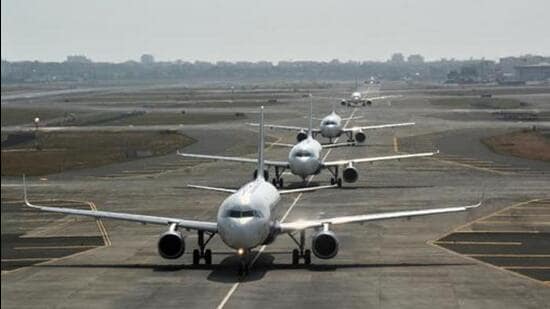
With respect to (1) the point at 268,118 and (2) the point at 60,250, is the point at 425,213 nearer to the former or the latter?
(2) the point at 60,250

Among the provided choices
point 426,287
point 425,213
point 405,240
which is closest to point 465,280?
point 426,287

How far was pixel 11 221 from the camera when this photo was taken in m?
56.6

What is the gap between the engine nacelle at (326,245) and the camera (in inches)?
1469

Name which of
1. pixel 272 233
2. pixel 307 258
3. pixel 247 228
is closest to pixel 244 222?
pixel 247 228

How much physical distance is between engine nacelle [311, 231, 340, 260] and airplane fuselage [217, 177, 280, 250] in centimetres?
256

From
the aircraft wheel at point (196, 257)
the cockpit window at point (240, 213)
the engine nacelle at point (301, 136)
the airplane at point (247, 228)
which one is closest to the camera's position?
the airplane at point (247, 228)

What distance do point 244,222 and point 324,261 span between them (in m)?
7.23

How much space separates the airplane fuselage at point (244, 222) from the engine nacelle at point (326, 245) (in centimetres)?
256

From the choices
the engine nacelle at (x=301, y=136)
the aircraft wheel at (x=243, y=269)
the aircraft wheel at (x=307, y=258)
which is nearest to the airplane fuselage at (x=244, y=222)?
the aircraft wheel at (x=243, y=269)

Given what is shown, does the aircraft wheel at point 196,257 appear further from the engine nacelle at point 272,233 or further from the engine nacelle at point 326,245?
the engine nacelle at point 326,245

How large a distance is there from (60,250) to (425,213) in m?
22.6

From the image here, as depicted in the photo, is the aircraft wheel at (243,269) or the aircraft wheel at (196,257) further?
the aircraft wheel at (196,257)

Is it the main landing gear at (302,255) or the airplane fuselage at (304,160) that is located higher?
the airplane fuselage at (304,160)

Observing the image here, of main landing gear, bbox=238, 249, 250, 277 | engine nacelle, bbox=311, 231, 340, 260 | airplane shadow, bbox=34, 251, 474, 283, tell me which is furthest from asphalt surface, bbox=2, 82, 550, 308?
engine nacelle, bbox=311, 231, 340, 260
